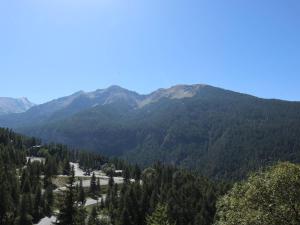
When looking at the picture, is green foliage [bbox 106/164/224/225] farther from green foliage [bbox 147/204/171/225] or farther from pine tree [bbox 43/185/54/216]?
green foliage [bbox 147/204/171/225]

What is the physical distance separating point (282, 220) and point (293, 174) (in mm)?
4795

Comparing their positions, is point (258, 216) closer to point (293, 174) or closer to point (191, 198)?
point (293, 174)

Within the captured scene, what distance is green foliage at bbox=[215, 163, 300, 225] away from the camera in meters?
38.1

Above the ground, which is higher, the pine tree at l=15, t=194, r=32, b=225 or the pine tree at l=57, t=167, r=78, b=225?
the pine tree at l=57, t=167, r=78, b=225

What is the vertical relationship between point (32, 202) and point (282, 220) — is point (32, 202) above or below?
below

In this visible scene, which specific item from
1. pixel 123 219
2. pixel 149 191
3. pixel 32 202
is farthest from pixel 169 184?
pixel 32 202

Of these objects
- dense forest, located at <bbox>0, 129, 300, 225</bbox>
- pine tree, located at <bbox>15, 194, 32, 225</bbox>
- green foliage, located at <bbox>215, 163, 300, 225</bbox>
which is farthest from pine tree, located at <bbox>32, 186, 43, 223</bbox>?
green foliage, located at <bbox>215, 163, 300, 225</bbox>

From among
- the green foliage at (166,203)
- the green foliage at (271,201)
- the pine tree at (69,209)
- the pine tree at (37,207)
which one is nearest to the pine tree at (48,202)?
the pine tree at (37,207)

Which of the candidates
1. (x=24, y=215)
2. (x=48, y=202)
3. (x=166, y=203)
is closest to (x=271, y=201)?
(x=24, y=215)

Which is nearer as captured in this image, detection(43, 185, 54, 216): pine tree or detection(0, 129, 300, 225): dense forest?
detection(0, 129, 300, 225): dense forest

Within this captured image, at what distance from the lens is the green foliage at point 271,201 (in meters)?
38.1

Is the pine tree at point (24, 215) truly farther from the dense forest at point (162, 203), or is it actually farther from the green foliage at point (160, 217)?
the green foliage at point (160, 217)

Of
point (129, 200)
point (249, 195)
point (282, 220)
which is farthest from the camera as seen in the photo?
point (129, 200)

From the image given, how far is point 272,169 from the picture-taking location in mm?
43875
